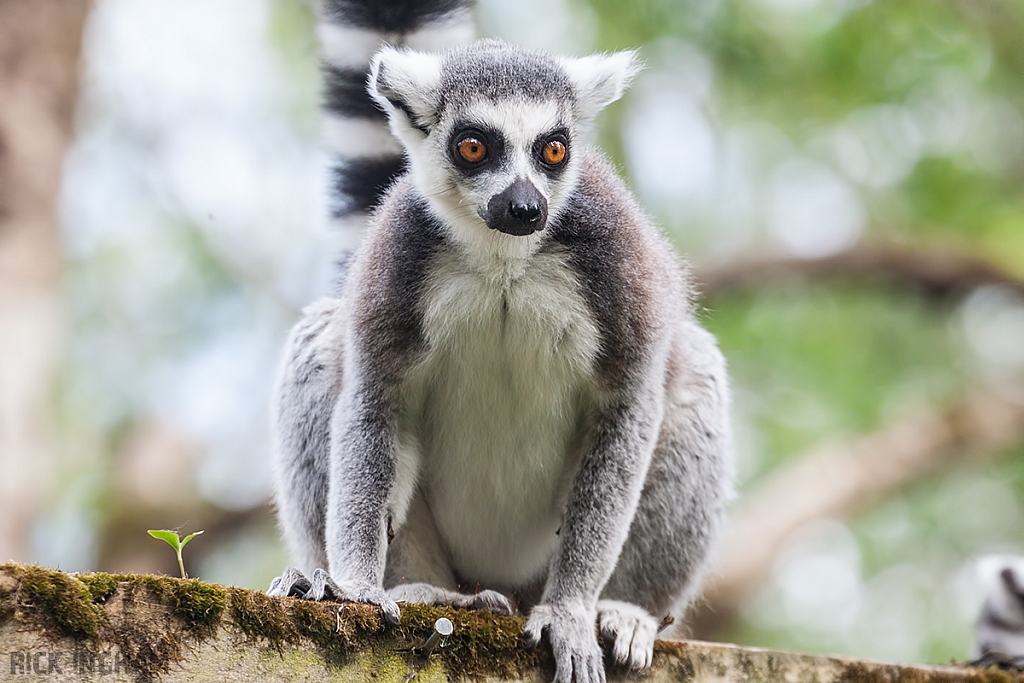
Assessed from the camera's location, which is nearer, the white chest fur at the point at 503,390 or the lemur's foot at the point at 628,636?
the lemur's foot at the point at 628,636

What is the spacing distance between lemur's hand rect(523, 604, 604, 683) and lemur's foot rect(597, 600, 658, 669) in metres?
0.09

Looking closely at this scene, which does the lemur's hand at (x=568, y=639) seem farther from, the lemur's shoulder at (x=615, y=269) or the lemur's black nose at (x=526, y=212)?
the lemur's black nose at (x=526, y=212)

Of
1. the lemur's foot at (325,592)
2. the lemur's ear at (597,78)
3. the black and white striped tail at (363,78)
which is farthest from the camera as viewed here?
the black and white striped tail at (363,78)

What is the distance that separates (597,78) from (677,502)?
2002mm

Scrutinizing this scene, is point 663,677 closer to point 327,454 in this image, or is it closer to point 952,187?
point 327,454

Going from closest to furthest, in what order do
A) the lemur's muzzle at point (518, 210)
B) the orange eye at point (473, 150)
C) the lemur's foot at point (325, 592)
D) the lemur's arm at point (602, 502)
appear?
the lemur's foot at point (325, 592) → the lemur's muzzle at point (518, 210) → the lemur's arm at point (602, 502) → the orange eye at point (473, 150)

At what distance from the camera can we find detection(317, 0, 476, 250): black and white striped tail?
18.0ft

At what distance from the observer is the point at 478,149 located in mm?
4016

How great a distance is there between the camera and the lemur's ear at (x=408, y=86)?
4258 millimetres

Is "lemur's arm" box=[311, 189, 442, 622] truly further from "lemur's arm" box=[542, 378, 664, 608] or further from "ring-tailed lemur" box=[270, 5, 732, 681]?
"lemur's arm" box=[542, 378, 664, 608]

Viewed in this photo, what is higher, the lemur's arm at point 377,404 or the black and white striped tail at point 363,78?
the black and white striped tail at point 363,78

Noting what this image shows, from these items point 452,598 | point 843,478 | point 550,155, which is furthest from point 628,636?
point 843,478

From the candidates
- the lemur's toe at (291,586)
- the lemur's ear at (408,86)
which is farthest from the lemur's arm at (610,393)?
the lemur's toe at (291,586)

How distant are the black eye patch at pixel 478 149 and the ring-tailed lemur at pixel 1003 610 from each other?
4.97 metres
